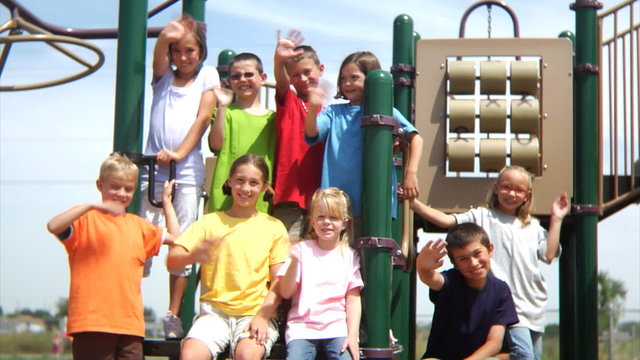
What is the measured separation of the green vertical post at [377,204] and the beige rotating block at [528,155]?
268 centimetres

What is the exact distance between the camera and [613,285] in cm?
3962

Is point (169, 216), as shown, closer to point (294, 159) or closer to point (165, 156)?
point (165, 156)

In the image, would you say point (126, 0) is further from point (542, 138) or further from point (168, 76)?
point (542, 138)

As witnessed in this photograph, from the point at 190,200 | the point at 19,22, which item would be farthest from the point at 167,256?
A: the point at 19,22

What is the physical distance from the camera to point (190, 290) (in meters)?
6.37

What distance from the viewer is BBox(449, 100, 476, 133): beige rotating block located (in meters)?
7.63

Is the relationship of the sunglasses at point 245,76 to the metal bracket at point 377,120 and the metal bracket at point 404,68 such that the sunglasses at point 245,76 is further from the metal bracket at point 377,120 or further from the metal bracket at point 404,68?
the metal bracket at point 404,68

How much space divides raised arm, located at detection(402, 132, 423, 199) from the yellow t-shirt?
29.7 inches

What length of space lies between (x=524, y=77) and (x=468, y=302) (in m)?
2.66

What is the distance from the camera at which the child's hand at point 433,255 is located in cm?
511

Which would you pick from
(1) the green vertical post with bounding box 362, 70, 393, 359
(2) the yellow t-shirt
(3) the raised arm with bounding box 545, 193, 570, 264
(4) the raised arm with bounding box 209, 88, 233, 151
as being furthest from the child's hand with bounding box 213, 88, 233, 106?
(3) the raised arm with bounding box 545, 193, 570, 264

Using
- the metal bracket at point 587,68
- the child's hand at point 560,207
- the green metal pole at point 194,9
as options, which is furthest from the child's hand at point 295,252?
the metal bracket at point 587,68

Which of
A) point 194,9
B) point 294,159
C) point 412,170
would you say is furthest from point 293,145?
point 194,9

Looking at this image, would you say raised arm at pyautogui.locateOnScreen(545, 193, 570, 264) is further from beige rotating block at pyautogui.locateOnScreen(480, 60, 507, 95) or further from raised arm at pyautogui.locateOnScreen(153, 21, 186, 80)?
raised arm at pyautogui.locateOnScreen(153, 21, 186, 80)
